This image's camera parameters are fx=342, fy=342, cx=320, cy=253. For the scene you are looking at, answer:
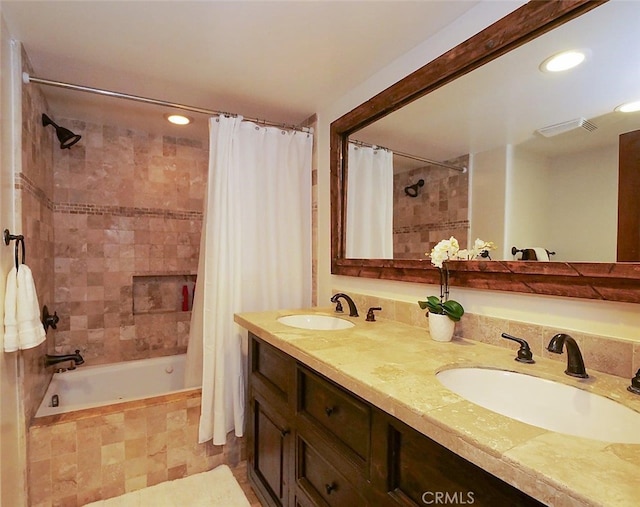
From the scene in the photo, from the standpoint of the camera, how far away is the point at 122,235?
264cm

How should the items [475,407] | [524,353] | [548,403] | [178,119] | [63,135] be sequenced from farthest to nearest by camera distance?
[178,119]
[63,135]
[524,353]
[548,403]
[475,407]

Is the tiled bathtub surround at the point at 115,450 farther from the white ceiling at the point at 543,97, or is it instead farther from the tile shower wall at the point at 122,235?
the white ceiling at the point at 543,97

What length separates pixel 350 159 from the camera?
2020 millimetres

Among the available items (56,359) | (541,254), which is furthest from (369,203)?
(56,359)

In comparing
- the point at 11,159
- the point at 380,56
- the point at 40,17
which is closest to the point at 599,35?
the point at 380,56

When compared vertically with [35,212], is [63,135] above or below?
above

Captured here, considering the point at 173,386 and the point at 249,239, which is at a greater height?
the point at 249,239

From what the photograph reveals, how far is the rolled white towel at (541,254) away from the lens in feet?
3.55

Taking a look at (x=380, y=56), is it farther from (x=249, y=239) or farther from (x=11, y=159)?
(x=11, y=159)

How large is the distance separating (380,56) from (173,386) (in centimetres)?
265

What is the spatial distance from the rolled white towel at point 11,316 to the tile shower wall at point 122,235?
1.16 metres

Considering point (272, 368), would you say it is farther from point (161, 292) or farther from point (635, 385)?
point (161, 292)

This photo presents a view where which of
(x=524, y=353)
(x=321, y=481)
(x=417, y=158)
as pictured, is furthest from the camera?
(x=417, y=158)

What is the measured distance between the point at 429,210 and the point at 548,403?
2.92ft
